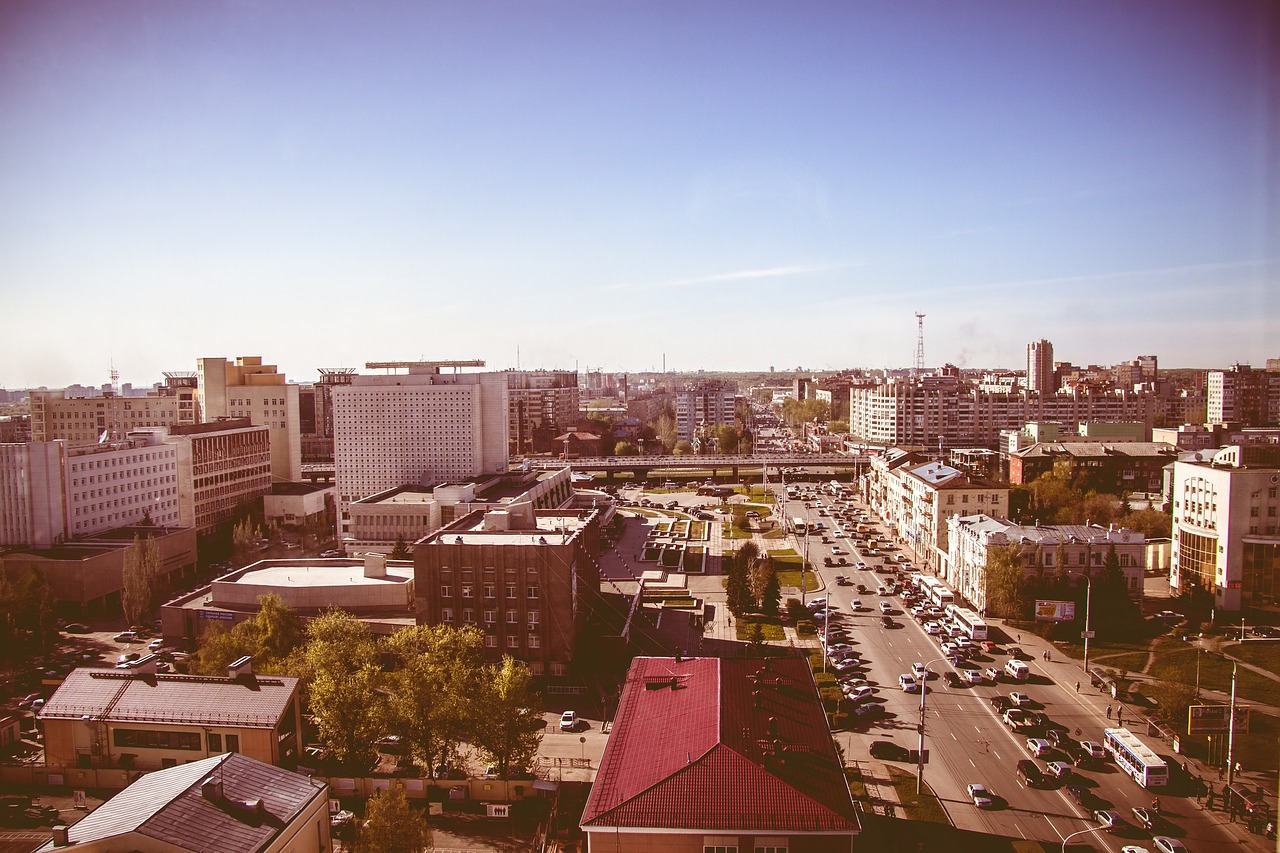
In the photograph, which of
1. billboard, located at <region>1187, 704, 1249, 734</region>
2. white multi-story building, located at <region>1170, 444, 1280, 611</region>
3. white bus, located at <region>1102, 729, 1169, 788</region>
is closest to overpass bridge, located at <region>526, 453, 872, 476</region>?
white multi-story building, located at <region>1170, 444, 1280, 611</region>

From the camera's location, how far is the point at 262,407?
3338cm

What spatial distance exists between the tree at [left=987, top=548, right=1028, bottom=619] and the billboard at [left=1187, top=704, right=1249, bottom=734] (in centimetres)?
511

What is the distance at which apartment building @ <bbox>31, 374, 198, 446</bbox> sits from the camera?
34219mm

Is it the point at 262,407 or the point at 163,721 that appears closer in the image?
the point at 163,721

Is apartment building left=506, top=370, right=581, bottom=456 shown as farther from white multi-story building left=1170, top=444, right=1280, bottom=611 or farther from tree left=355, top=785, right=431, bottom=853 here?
tree left=355, top=785, right=431, bottom=853

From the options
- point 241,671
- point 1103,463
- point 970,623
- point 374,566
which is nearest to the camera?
point 241,671

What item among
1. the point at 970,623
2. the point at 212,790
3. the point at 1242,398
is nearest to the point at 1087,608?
the point at 970,623

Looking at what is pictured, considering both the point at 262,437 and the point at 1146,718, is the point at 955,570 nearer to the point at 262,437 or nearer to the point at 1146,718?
the point at 1146,718

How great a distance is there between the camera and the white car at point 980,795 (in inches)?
384

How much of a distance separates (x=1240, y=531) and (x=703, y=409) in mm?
44196

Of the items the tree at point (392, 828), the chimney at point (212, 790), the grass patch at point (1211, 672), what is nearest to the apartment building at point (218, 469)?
the tree at point (392, 828)

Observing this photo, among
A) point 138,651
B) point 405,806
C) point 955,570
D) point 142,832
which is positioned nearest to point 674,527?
point 955,570

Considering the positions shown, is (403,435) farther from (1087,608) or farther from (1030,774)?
(1030,774)

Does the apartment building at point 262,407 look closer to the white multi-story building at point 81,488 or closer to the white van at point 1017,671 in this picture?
the white multi-story building at point 81,488
